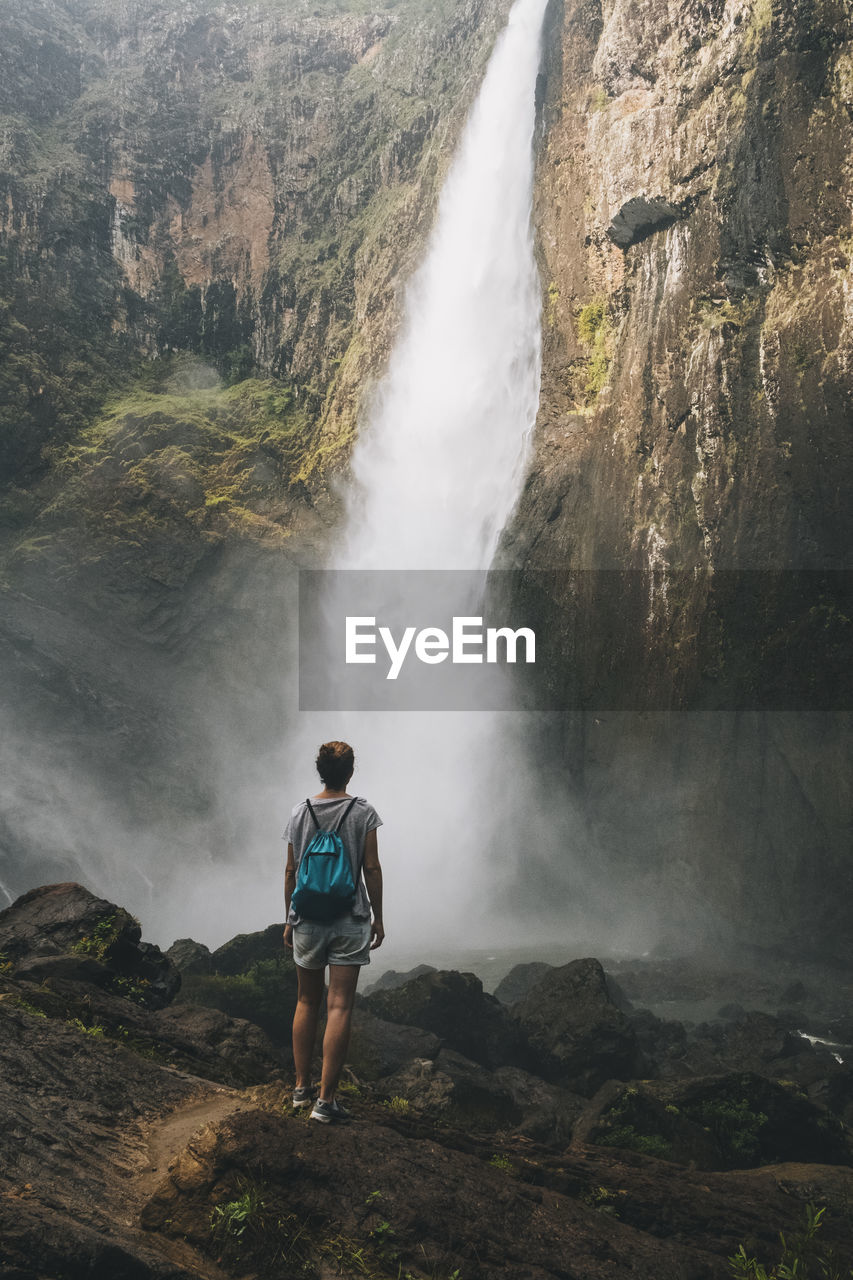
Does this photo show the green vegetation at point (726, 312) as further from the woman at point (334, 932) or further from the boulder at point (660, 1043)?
the woman at point (334, 932)

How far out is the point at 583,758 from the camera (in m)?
23.6

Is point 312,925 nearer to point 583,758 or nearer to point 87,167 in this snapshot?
point 583,758

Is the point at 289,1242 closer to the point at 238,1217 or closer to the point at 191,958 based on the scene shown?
the point at 238,1217

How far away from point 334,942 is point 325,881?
0.35m

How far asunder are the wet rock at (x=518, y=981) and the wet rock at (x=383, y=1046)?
17.8 feet

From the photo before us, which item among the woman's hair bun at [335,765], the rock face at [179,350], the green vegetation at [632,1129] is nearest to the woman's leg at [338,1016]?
the woman's hair bun at [335,765]

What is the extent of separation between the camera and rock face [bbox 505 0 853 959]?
18828 millimetres

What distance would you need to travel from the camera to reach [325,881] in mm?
4371

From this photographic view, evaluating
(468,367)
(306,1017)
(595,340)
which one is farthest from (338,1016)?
(468,367)

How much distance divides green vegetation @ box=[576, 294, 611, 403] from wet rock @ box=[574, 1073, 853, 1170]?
18742mm

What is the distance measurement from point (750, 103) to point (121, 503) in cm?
2166

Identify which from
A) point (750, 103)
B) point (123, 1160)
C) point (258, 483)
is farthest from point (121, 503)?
point (123, 1160)

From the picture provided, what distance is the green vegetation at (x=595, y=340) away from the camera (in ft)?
79.5
